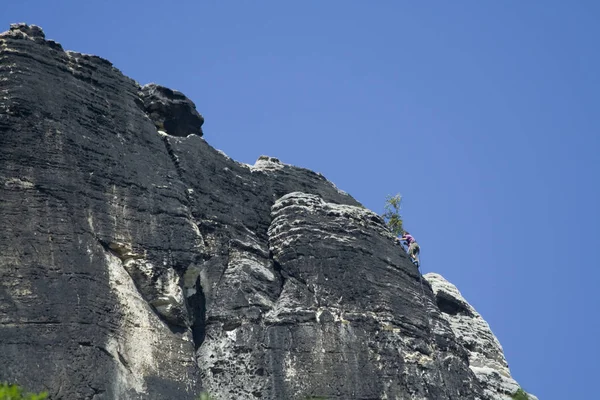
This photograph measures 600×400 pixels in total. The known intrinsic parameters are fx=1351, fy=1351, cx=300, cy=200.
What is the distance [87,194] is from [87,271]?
2.86 metres

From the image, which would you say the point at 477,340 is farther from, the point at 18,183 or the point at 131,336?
the point at 18,183

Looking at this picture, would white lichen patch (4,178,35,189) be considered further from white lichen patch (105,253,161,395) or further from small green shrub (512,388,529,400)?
A: small green shrub (512,388,529,400)

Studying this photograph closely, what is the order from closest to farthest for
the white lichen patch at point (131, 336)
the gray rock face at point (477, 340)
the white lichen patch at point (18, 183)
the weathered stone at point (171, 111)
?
the white lichen patch at point (131, 336) → the white lichen patch at point (18, 183) → the gray rock face at point (477, 340) → the weathered stone at point (171, 111)

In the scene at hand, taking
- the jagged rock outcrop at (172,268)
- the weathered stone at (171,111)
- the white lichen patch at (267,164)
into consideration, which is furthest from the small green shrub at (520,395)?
the weathered stone at (171,111)

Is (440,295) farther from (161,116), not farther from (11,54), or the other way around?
(11,54)

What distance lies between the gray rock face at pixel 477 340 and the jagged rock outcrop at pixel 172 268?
860 mm

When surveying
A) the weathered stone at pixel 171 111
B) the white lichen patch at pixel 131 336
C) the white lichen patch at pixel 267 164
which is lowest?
the white lichen patch at pixel 131 336

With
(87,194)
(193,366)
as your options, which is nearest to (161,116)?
(87,194)

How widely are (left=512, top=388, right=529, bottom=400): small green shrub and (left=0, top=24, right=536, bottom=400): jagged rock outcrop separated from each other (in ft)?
4.93

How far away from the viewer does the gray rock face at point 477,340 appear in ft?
145

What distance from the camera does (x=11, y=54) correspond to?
3991cm

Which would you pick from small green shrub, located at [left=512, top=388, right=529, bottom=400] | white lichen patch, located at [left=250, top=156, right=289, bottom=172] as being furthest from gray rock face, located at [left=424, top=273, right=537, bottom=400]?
white lichen patch, located at [left=250, top=156, right=289, bottom=172]

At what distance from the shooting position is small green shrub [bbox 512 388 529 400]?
44.1m

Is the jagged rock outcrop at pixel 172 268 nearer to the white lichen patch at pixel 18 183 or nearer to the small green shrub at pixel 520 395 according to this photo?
the white lichen patch at pixel 18 183
